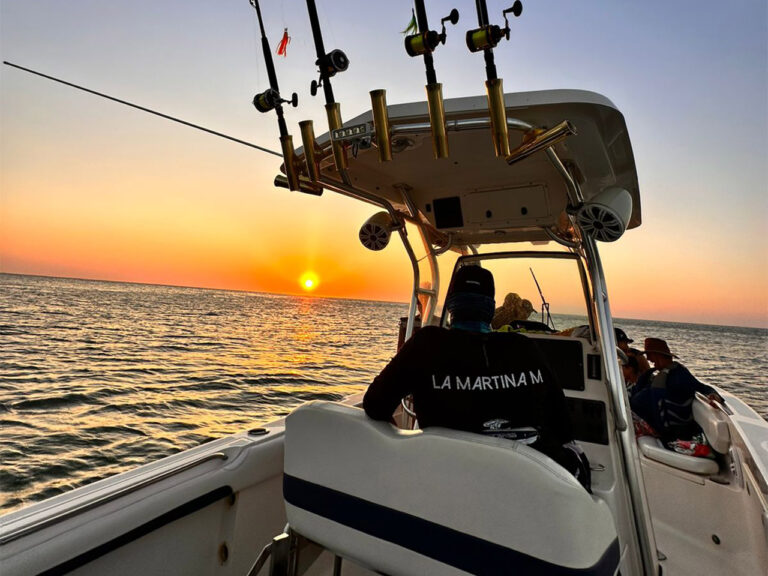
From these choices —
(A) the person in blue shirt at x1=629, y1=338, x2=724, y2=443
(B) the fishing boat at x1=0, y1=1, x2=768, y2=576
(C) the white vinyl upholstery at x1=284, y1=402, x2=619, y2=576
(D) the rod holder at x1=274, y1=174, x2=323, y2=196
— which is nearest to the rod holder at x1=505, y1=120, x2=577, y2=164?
(B) the fishing boat at x1=0, y1=1, x2=768, y2=576

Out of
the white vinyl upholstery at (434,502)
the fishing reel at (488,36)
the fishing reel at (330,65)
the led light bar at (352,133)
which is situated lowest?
the white vinyl upholstery at (434,502)

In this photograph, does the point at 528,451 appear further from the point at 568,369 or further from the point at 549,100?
the point at 568,369

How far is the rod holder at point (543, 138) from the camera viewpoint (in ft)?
4.35

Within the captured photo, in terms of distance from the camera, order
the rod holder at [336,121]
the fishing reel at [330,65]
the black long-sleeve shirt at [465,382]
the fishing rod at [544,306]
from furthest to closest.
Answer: the fishing rod at [544,306]
the fishing reel at [330,65]
the rod holder at [336,121]
the black long-sleeve shirt at [465,382]

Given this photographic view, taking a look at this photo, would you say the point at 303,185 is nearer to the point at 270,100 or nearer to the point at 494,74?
the point at 270,100

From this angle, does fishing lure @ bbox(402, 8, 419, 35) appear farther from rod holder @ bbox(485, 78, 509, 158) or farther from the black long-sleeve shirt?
the black long-sleeve shirt

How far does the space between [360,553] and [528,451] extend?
2.25 feet

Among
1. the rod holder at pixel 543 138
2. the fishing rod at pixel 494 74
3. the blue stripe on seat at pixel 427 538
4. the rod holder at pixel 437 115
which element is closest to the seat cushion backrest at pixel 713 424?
the blue stripe on seat at pixel 427 538

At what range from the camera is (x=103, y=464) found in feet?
18.4

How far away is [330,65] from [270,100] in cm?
35

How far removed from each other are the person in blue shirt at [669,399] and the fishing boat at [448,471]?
362 millimetres

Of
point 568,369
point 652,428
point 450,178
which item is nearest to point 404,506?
point 450,178

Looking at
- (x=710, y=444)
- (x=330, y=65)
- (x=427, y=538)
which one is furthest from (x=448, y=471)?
(x=710, y=444)

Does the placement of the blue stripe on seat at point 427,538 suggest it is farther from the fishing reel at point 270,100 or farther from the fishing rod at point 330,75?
the fishing reel at point 270,100
